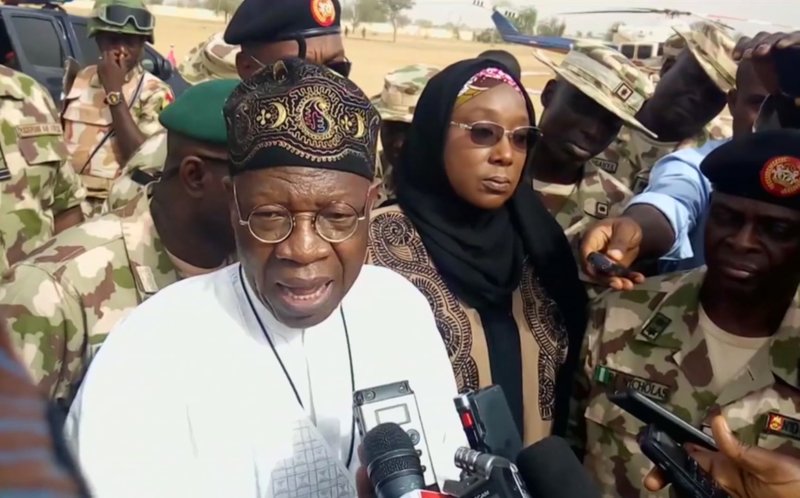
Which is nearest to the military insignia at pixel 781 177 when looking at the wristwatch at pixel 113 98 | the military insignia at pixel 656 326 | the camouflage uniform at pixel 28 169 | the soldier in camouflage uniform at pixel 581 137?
the military insignia at pixel 656 326

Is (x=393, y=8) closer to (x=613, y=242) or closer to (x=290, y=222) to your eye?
(x=613, y=242)

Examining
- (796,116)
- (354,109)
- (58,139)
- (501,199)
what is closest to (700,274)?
(501,199)

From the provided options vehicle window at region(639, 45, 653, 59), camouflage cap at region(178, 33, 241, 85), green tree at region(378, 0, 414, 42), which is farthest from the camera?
green tree at region(378, 0, 414, 42)

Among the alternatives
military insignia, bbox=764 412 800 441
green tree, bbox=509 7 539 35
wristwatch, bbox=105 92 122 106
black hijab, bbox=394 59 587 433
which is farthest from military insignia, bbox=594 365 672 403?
green tree, bbox=509 7 539 35

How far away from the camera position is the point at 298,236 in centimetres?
163

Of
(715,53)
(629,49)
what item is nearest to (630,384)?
(715,53)

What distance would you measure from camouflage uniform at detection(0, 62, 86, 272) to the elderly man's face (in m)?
2.07

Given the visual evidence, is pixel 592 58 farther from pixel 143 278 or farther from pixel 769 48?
pixel 143 278

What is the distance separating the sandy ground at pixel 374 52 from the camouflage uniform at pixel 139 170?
1521 cm

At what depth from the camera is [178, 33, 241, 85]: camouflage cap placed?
6145 mm

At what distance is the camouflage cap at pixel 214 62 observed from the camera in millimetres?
6145

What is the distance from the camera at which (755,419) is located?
2291 mm

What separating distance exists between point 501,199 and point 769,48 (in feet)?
4.39

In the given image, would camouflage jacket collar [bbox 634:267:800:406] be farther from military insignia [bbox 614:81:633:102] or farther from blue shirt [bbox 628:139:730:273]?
military insignia [bbox 614:81:633:102]
